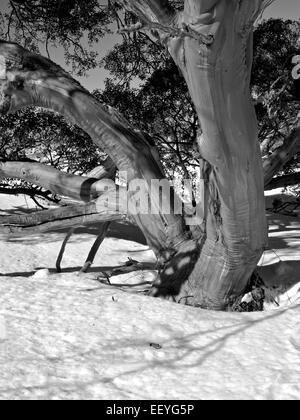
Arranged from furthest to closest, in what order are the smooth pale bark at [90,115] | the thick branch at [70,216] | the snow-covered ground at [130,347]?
1. the thick branch at [70,216]
2. the smooth pale bark at [90,115]
3. the snow-covered ground at [130,347]

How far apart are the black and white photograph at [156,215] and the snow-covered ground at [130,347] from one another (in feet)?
0.04

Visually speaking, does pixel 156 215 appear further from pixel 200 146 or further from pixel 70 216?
pixel 200 146

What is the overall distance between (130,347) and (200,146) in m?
1.30

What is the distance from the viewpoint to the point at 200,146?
3.32 metres

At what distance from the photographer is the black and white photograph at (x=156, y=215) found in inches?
106

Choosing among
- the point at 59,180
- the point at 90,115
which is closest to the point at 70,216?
the point at 59,180

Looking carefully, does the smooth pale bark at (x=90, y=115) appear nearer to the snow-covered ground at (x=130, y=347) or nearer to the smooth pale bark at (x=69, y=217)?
the smooth pale bark at (x=69, y=217)

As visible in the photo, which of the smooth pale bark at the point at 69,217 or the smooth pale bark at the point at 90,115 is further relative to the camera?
the smooth pale bark at the point at 69,217

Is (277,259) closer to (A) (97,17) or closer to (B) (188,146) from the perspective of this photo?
(B) (188,146)

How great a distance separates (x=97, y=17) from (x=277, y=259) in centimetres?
455

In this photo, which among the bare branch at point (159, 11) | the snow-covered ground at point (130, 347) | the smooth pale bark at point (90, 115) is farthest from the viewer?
the smooth pale bark at point (90, 115)

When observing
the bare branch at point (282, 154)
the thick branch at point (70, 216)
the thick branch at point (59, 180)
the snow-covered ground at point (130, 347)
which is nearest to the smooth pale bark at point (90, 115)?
the thick branch at point (70, 216)

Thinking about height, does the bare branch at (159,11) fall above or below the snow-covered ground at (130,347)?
above

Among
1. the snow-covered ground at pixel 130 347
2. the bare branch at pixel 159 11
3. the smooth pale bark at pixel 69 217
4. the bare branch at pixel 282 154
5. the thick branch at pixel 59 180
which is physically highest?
the bare branch at pixel 159 11
